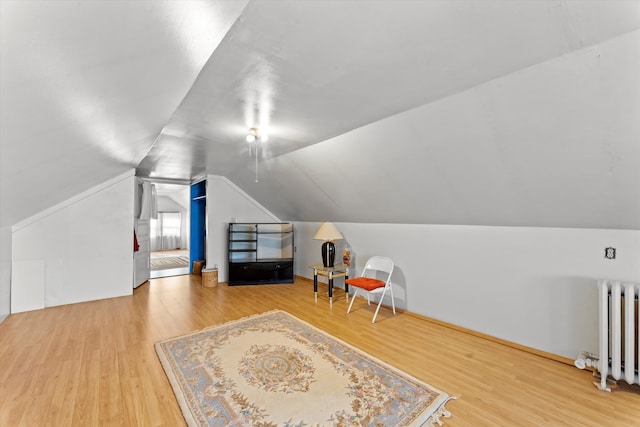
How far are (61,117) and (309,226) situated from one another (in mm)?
4382

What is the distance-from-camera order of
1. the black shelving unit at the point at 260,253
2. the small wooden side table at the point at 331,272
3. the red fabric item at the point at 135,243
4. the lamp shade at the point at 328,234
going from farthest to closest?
the black shelving unit at the point at 260,253
the red fabric item at the point at 135,243
the lamp shade at the point at 328,234
the small wooden side table at the point at 331,272

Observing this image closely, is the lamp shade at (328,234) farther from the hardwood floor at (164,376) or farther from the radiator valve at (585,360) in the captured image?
the radiator valve at (585,360)

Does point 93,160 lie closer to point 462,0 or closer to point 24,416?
point 24,416

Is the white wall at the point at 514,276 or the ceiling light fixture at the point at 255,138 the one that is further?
the ceiling light fixture at the point at 255,138

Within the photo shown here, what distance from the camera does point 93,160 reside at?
3.19 metres

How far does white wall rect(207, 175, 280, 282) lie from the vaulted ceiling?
240cm

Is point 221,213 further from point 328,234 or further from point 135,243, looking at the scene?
point 328,234

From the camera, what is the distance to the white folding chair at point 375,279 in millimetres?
3604

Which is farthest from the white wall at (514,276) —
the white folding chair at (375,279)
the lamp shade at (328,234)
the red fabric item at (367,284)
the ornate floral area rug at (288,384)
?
the ornate floral area rug at (288,384)

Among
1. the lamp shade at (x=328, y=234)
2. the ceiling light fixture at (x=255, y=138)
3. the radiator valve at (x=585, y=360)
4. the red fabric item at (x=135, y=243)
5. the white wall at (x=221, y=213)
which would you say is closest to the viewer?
the radiator valve at (x=585, y=360)

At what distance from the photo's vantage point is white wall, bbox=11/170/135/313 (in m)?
3.98

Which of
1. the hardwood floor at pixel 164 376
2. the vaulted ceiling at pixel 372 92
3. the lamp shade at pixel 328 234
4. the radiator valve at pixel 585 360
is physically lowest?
the hardwood floor at pixel 164 376

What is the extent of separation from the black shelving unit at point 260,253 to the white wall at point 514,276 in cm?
247

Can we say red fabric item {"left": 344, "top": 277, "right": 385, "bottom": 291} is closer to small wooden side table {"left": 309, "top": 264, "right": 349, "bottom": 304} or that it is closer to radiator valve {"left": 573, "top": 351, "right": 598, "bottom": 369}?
small wooden side table {"left": 309, "top": 264, "right": 349, "bottom": 304}
